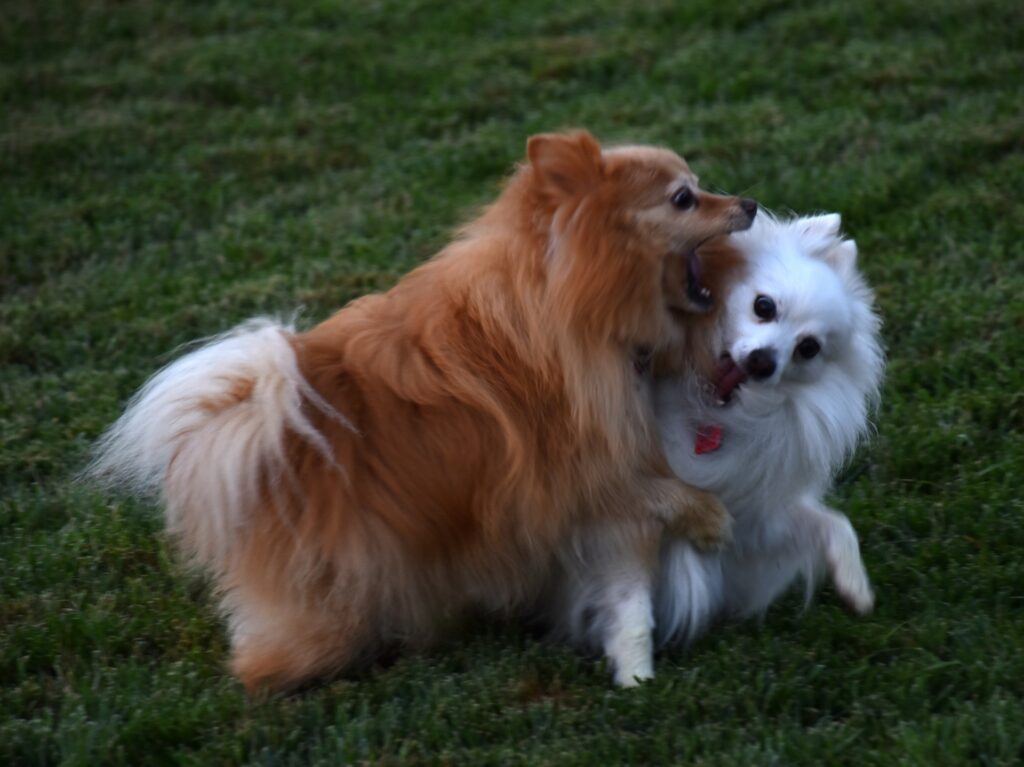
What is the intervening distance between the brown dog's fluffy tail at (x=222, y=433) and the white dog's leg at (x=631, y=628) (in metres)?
0.95

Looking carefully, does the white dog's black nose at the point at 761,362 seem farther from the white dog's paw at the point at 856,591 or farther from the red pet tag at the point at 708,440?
the white dog's paw at the point at 856,591

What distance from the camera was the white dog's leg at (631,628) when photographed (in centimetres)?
395

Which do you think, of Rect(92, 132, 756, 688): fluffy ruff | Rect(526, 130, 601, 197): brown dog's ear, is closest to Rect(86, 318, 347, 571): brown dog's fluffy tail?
Rect(92, 132, 756, 688): fluffy ruff

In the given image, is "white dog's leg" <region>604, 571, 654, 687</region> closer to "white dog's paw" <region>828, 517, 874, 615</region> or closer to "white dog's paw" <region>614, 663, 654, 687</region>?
"white dog's paw" <region>614, 663, 654, 687</region>

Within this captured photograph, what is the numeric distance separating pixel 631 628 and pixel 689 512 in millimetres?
375

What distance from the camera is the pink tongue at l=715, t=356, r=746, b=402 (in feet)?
13.4

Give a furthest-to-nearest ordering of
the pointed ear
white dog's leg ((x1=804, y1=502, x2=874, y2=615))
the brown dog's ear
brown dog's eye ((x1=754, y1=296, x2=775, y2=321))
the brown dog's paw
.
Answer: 1. the pointed ear
2. white dog's leg ((x1=804, y1=502, x2=874, y2=615))
3. brown dog's eye ((x1=754, y1=296, x2=775, y2=321))
4. the brown dog's paw
5. the brown dog's ear

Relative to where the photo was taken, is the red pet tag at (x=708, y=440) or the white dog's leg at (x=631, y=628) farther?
the red pet tag at (x=708, y=440)

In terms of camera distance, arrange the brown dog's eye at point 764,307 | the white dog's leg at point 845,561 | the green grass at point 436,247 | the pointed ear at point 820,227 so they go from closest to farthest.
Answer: the green grass at point 436,247 → the brown dog's eye at point 764,307 → the white dog's leg at point 845,561 → the pointed ear at point 820,227

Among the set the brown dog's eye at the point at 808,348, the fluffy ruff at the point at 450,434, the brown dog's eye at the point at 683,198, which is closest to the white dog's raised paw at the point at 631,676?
the fluffy ruff at the point at 450,434

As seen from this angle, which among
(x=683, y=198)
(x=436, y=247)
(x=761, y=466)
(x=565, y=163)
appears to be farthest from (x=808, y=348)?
(x=436, y=247)

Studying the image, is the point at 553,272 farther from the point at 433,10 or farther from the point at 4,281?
the point at 433,10

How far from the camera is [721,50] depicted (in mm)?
8844

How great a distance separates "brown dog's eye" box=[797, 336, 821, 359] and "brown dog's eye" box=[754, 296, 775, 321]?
0.13 metres
